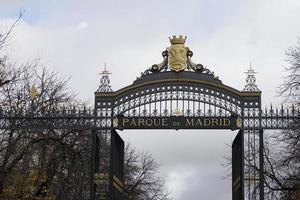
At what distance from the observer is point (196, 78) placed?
2003 centimetres

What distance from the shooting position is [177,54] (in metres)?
19.9

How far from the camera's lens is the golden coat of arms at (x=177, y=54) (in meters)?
19.8

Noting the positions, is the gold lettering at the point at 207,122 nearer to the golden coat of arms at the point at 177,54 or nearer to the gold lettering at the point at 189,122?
the gold lettering at the point at 189,122

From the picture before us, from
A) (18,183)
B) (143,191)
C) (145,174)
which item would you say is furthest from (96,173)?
(145,174)

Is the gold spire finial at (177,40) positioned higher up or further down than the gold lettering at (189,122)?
higher up

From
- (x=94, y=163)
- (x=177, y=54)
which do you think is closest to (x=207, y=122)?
(x=177, y=54)

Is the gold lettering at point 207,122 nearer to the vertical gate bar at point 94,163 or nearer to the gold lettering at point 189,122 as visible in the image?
the gold lettering at point 189,122

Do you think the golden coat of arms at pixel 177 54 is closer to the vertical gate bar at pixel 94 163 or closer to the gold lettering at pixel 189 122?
the gold lettering at pixel 189 122

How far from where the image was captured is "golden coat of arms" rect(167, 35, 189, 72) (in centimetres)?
1983

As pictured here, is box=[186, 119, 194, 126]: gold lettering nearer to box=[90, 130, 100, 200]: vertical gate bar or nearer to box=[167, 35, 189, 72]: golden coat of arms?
box=[167, 35, 189, 72]: golden coat of arms

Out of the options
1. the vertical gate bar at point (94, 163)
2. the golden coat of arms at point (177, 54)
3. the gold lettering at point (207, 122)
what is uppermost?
the golden coat of arms at point (177, 54)

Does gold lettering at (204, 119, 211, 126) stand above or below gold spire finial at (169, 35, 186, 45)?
below

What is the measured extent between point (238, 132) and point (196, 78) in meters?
2.02

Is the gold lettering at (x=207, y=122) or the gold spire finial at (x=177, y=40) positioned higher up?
the gold spire finial at (x=177, y=40)
